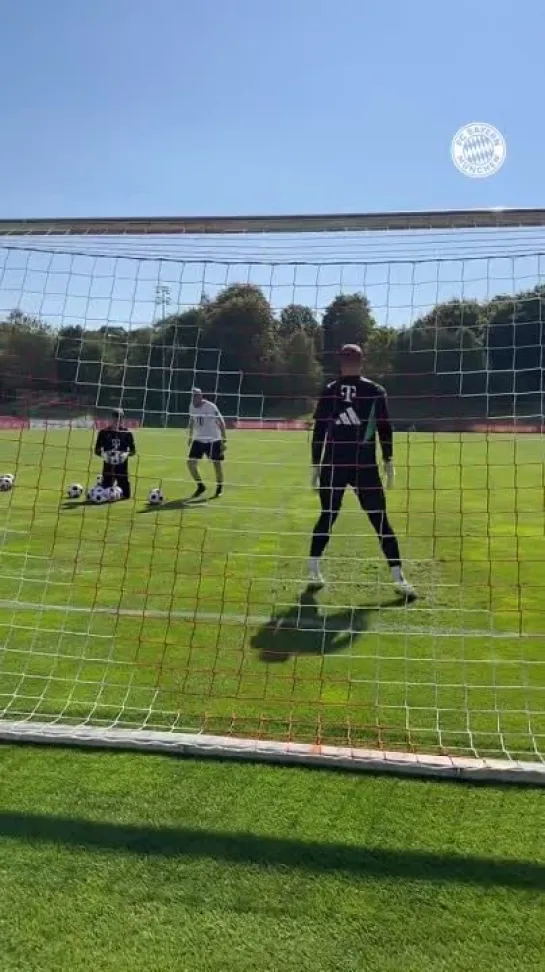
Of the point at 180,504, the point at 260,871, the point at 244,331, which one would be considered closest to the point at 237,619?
the point at 244,331

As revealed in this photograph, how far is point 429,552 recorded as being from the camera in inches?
341

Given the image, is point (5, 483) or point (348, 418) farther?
point (5, 483)

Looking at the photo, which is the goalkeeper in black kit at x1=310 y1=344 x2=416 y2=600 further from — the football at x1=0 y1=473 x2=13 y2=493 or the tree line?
the football at x1=0 y1=473 x2=13 y2=493

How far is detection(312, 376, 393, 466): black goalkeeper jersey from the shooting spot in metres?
6.44

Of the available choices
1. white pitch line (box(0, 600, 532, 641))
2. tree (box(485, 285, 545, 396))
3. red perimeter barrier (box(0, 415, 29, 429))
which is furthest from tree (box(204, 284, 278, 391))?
red perimeter barrier (box(0, 415, 29, 429))

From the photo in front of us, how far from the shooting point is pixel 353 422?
6.48 meters

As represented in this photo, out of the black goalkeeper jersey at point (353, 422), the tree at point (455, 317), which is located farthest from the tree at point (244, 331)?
the tree at point (455, 317)

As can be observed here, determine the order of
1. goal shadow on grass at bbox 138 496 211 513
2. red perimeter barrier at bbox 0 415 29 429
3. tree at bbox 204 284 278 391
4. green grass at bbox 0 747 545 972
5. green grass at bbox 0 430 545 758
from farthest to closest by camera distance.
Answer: goal shadow on grass at bbox 138 496 211 513, red perimeter barrier at bbox 0 415 29 429, tree at bbox 204 284 278 391, green grass at bbox 0 430 545 758, green grass at bbox 0 747 545 972

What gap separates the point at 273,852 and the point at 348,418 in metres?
4.04

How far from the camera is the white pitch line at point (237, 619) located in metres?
5.59

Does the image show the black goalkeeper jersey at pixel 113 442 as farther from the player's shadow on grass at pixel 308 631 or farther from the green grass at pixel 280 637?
the player's shadow on grass at pixel 308 631


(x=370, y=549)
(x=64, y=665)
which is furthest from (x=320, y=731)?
(x=370, y=549)

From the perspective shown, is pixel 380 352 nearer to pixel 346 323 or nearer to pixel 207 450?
pixel 346 323

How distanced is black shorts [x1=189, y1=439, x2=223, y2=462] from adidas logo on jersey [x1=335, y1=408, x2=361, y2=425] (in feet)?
Answer: 19.6
